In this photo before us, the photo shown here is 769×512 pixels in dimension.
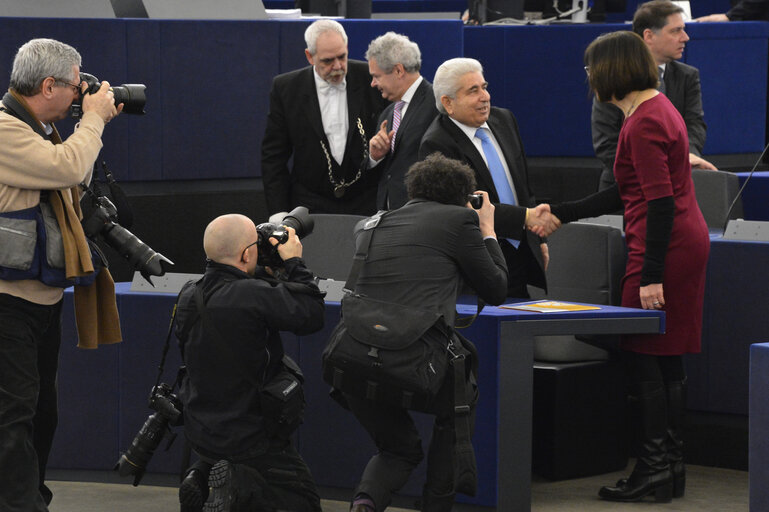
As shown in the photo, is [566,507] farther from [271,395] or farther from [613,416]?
[271,395]

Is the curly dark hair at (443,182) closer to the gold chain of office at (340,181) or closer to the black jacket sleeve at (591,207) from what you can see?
the black jacket sleeve at (591,207)

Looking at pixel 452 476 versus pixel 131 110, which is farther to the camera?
pixel 131 110

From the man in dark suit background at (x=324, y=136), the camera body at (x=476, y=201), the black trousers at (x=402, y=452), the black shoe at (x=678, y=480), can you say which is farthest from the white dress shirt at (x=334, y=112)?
the black trousers at (x=402, y=452)

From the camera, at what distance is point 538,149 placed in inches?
362

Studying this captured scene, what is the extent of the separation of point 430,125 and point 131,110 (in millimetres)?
1336

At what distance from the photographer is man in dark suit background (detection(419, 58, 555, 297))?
5.34m

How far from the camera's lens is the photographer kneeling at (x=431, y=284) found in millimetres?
4449

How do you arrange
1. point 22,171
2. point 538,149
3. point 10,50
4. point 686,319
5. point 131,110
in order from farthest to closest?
point 538,149 → point 10,50 → point 686,319 → point 131,110 → point 22,171

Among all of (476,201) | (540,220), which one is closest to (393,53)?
(540,220)

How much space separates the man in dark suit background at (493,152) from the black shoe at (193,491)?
146 centimetres

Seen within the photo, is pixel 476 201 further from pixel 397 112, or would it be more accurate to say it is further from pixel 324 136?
pixel 324 136

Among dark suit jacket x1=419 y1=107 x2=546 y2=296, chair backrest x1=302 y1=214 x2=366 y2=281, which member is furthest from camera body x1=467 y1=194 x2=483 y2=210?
chair backrest x1=302 y1=214 x2=366 y2=281

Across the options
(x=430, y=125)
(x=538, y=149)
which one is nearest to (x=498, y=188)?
(x=430, y=125)

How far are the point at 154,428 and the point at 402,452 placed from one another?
3.04ft
